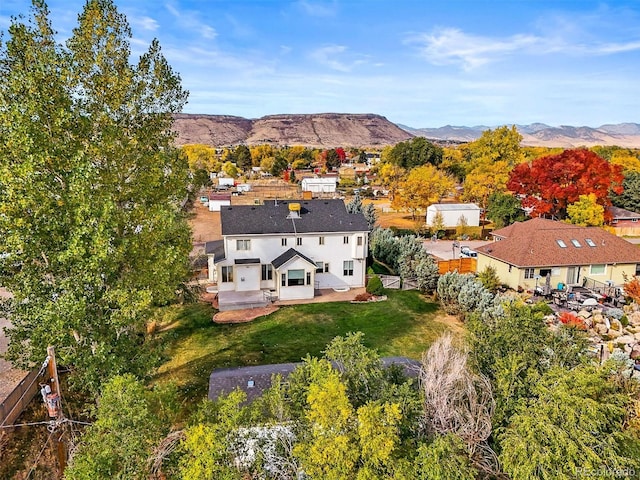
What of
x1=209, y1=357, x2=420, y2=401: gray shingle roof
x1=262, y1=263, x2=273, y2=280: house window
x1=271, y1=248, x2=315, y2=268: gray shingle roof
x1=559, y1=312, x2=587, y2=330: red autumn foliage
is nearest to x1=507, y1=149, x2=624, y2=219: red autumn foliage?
x1=559, y1=312, x2=587, y2=330: red autumn foliage

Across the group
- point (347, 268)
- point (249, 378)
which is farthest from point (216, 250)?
point (249, 378)

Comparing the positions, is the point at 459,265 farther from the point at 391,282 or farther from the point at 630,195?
the point at 630,195

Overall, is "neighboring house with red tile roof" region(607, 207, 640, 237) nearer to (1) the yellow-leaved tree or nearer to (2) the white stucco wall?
(1) the yellow-leaved tree

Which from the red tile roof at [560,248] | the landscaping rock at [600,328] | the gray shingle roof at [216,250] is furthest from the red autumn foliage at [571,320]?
the gray shingle roof at [216,250]

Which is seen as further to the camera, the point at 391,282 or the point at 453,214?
the point at 453,214

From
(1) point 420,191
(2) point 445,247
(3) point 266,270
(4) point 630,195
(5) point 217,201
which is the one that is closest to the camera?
(3) point 266,270

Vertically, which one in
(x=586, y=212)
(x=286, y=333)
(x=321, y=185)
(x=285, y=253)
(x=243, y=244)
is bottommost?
(x=286, y=333)
